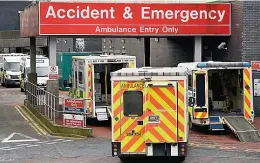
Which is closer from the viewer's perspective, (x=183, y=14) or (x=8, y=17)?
(x=183, y=14)

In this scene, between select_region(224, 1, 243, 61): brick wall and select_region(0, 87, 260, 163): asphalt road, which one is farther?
select_region(224, 1, 243, 61): brick wall

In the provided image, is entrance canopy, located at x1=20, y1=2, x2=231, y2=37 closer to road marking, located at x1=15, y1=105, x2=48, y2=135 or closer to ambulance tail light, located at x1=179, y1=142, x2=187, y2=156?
road marking, located at x1=15, y1=105, x2=48, y2=135

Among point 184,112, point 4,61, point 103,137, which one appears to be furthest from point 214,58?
point 4,61

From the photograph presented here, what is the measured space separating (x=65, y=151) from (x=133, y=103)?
3.72 metres

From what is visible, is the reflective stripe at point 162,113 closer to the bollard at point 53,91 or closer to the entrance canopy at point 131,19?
the bollard at point 53,91

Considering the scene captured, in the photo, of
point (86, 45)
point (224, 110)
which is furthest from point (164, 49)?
point (86, 45)

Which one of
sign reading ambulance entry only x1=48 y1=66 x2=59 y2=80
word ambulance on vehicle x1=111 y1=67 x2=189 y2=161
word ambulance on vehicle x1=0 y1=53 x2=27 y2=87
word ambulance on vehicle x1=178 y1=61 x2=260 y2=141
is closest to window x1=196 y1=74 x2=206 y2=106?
word ambulance on vehicle x1=178 y1=61 x2=260 y2=141

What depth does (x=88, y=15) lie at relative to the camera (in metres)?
25.5

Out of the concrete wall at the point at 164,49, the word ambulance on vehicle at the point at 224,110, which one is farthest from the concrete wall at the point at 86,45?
the word ambulance on vehicle at the point at 224,110

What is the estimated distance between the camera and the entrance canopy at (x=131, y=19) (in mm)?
25141

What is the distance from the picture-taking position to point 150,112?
14438 millimetres

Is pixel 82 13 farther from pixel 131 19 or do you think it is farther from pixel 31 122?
pixel 31 122

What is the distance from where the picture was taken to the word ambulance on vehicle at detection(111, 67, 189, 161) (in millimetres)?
14398

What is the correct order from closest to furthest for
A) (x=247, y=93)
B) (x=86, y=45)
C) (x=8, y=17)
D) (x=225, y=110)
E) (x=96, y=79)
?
(x=247, y=93) < (x=225, y=110) < (x=96, y=79) < (x=86, y=45) < (x=8, y=17)
